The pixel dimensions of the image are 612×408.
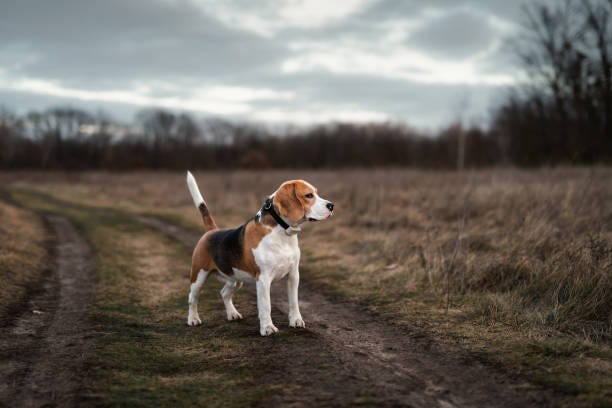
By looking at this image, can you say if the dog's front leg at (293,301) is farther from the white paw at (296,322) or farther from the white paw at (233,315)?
the white paw at (233,315)

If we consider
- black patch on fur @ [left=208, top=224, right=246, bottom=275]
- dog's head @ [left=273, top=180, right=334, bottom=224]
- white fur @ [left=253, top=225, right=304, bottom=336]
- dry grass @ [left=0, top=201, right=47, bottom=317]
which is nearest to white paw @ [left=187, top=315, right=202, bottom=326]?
black patch on fur @ [left=208, top=224, right=246, bottom=275]

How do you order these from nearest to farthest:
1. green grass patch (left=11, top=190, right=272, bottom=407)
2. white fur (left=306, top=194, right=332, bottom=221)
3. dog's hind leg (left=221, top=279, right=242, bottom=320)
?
1. green grass patch (left=11, top=190, right=272, bottom=407)
2. white fur (left=306, top=194, right=332, bottom=221)
3. dog's hind leg (left=221, top=279, right=242, bottom=320)

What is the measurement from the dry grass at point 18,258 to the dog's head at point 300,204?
407 cm

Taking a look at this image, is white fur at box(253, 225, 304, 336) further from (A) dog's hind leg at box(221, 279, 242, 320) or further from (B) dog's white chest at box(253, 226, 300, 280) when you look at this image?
(A) dog's hind leg at box(221, 279, 242, 320)

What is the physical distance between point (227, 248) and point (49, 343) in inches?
84.8

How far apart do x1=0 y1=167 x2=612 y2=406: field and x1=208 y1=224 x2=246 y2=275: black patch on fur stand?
785 mm

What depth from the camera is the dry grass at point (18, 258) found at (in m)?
7.32

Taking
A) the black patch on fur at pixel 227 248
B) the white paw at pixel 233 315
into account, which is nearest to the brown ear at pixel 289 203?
the black patch on fur at pixel 227 248

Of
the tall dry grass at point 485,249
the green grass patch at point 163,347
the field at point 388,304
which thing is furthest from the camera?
the tall dry grass at point 485,249

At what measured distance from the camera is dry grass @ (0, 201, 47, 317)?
7.32 m

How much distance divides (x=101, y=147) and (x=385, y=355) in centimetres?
8750

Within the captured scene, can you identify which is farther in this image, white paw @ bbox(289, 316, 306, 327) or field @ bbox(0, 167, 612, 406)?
white paw @ bbox(289, 316, 306, 327)

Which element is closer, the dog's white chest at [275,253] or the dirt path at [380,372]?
the dirt path at [380,372]

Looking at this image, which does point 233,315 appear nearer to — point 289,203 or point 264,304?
point 264,304
